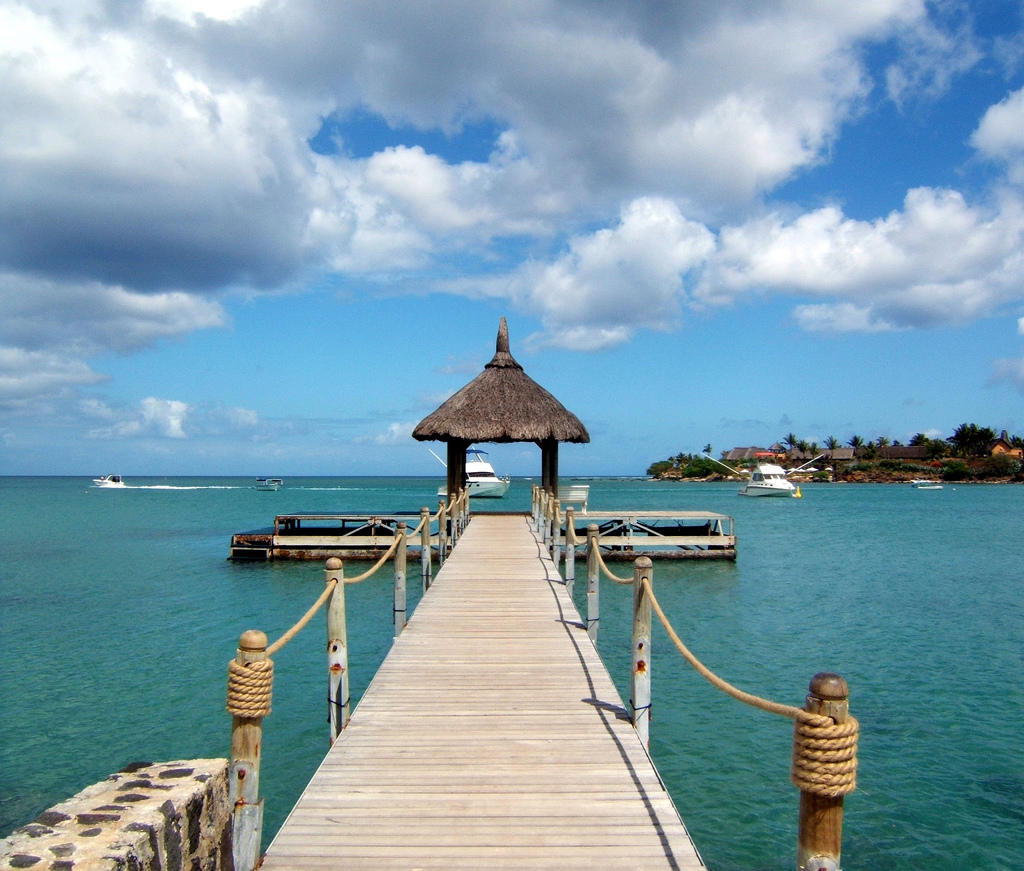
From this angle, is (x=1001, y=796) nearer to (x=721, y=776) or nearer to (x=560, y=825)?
(x=721, y=776)

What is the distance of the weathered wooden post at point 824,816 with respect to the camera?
288cm

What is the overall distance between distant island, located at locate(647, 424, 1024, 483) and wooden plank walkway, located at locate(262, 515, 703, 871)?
10770cm

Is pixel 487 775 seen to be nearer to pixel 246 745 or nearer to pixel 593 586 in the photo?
pixel 246 745

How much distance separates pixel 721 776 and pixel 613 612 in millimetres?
7706

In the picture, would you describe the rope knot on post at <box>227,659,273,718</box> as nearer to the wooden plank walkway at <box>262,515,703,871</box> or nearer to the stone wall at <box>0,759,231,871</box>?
the stone wall at <box>0,759,231,871</box>

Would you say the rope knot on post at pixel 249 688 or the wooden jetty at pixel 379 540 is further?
the wooden jetty at pixel 379 540

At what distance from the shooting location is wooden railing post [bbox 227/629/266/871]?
11.7ft

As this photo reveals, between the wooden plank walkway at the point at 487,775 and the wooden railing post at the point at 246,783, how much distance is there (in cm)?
18

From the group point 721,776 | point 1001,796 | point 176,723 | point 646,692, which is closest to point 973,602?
point 1001,796

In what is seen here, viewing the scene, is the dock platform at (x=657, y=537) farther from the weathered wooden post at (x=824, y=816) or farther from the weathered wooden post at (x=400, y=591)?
the weathered wooden post at (x=824, y=816)

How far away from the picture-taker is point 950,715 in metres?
9.26

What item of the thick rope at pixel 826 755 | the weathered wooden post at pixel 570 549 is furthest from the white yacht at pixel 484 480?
the thick rope at pixel 826 755

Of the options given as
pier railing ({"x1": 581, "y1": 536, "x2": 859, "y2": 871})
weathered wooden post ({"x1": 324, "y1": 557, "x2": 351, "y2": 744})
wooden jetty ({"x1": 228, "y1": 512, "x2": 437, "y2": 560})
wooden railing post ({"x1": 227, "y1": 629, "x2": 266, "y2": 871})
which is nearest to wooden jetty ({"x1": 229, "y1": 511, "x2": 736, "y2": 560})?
wooden jetty ({"x1": 228, "y1": 512, "x2": 437, "y2": 560})

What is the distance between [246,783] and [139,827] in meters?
1.04
